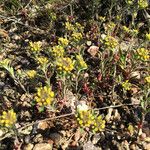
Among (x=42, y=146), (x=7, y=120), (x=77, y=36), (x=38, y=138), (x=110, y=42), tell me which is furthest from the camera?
(x=77, y=36)

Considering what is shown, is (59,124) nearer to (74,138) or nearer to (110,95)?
(74,138)

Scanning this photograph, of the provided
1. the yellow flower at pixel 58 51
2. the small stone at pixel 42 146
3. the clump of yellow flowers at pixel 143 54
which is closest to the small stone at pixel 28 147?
the small stone at pixel 42 146

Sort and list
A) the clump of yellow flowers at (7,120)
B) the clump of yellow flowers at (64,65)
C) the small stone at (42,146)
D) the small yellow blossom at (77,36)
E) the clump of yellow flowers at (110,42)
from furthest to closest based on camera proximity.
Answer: the small yellow blossom at (77,36) → the clump of yellow flowers at (110,42) → the small stone at (42,146) → the clump of yellow flowers at (64,65) → the clump of yellow flowers at (7,120)

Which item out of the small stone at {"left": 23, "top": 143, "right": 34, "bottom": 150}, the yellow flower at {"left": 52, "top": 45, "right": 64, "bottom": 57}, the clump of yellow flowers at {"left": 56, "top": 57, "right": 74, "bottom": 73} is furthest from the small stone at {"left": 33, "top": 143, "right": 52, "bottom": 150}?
the yellow flower at {"left": 52, "top": 45, "right": 64, "bottom": 57}

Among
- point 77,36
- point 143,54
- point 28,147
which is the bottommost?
point 28,147

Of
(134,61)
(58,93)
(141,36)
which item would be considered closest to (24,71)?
(58,93)

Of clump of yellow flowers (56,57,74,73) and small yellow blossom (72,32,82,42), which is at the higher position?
small yellow blossom (72,32,82,42)

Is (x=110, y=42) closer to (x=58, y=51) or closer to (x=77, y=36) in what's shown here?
(x=77, y=36)

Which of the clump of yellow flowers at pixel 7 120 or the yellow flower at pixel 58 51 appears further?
the yellow flower at pixel 58 51

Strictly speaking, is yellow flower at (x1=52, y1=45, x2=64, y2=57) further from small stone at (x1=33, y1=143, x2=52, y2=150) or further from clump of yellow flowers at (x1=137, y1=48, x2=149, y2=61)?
small stone at (x1=33, y1=143, x2=52, y2=150)

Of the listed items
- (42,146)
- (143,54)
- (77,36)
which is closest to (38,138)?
(42,146)

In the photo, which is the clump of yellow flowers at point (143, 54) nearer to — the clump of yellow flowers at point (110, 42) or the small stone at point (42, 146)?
the clump of yellow flowers at point (110, 42)
